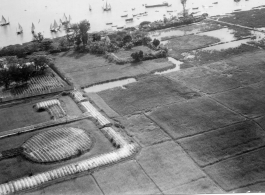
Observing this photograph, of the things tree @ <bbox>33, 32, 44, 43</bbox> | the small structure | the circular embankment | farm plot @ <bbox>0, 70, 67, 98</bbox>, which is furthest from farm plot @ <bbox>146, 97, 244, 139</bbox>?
tree @ <bbox>33, 32, 44, 43</bbox>

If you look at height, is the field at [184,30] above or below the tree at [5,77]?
above

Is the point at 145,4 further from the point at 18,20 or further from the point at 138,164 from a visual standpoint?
the point at 138,164

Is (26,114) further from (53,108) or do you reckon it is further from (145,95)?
(145,95)

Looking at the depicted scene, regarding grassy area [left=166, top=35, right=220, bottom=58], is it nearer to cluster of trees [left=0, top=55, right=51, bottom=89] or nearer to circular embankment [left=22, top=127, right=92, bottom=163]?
cluster of trees [left=0, top=55, right=51, bottom=89]

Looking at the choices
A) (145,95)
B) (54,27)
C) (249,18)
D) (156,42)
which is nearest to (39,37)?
(54,27)

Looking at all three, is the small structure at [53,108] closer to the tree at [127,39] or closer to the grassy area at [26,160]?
the grassy area at [26,160]

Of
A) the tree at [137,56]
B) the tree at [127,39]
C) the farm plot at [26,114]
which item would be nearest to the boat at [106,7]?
the tree at [127,39]
